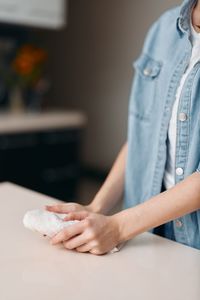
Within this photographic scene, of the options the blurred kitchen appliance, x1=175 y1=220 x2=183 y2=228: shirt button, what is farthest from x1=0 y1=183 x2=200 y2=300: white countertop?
the blurred kitchen appliance

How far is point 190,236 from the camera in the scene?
1078 mm

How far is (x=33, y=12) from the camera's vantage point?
9.48ft

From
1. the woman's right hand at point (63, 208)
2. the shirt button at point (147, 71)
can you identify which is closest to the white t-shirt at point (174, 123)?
the shirt button at point (147, 71)

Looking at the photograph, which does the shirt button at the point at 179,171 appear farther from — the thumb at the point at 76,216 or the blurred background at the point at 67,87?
the blurred background at the point at 67,87

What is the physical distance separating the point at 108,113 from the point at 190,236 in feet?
7.84

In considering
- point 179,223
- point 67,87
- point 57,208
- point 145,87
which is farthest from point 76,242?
point 67,87

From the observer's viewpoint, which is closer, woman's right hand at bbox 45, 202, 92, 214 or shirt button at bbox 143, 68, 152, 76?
woman's right hand at bbox 45, 202, 92, 214

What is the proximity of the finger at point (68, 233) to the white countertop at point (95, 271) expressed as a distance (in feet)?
0.07

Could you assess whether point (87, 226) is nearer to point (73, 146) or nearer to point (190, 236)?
point (190, 236)

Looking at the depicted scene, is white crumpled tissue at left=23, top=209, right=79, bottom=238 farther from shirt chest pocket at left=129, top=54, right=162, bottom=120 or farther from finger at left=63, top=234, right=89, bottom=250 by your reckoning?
shirt chest pocket at left=129, top=54, right=162, bottom=120

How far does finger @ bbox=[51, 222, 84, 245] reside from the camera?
0.88 m

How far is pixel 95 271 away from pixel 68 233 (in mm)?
111

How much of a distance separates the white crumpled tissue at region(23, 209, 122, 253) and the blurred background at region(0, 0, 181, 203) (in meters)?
1.78

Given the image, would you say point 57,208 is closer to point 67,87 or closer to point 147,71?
point 147,71
